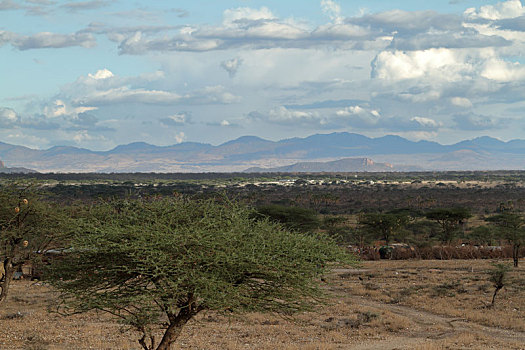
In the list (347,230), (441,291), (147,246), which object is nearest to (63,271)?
(147,246)

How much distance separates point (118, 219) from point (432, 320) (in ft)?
60.1

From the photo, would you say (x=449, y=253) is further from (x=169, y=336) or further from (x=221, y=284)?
(x=221, y=284)

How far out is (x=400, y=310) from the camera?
107ft

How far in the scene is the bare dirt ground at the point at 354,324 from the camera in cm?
2444

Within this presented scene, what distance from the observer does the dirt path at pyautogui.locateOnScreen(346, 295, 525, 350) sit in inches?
960

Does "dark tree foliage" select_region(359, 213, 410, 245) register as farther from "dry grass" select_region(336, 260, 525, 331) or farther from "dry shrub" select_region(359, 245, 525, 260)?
"dry grass" select_region(336, 260, 525, 331)

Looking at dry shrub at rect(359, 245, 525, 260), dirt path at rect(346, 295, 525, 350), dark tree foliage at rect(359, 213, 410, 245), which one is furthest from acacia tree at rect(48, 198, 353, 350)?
dark tree foliage at rect(359, 213, 410, 245)

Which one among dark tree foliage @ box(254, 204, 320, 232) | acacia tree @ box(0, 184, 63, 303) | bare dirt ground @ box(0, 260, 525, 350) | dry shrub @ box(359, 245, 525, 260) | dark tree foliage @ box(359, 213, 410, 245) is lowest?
dry shrub @ box(359, 245, 525, 260)

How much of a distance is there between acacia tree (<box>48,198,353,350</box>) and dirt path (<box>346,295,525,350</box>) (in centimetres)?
871

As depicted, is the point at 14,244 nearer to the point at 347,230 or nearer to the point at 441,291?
the point at 441,291

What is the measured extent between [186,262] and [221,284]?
985 millimetres

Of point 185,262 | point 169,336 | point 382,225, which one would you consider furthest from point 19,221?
point 382,225

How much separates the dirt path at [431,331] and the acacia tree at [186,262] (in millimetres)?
8710

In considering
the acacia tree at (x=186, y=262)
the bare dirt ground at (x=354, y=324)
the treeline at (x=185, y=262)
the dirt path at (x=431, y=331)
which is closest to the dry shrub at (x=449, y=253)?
the bare dirt ground at (x=354, y=324)
